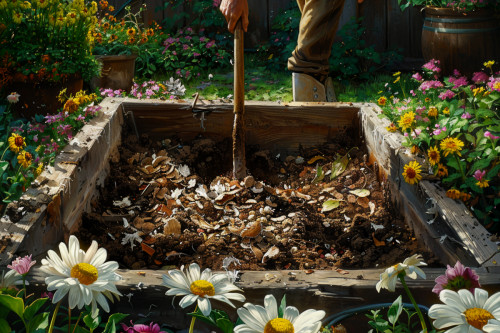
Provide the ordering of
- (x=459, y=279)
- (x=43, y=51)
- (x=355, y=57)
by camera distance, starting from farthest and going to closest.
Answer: (x=355, y=57) < (x=43, y=51) < (x=459, y=279)

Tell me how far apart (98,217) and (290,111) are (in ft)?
3.87

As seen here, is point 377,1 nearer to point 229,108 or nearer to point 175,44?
point 175,44

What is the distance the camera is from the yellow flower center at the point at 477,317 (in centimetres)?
100

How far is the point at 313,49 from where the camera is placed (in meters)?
4.18

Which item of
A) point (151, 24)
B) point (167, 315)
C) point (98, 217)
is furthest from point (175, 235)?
point (151, 24)

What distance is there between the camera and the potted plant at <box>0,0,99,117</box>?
4145 millimetres

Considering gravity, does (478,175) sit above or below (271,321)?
below

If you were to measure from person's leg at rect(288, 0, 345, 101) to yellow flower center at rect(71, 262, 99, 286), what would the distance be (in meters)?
3.20

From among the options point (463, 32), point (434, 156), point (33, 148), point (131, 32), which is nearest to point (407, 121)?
point (434, 156)

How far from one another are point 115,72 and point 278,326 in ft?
14.2

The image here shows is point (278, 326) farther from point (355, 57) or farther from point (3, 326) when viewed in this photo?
point (355, 57)

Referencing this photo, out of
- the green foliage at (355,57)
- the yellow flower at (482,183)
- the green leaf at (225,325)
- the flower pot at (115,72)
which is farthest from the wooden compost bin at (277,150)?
the green foliage at (355,57)

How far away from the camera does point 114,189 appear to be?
278 cm

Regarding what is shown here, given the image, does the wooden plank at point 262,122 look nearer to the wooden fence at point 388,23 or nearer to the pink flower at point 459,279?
the pink flower at point 459,279
